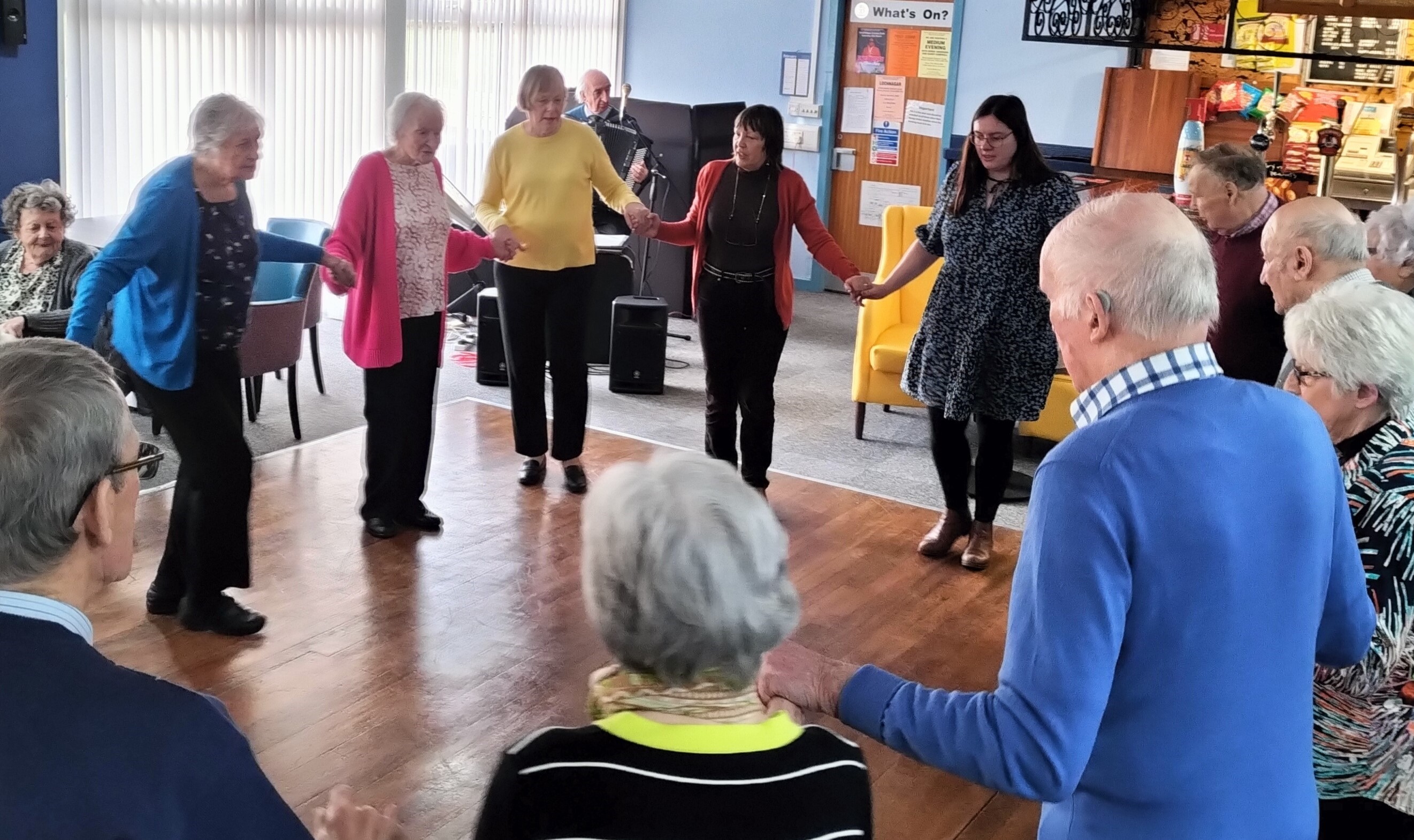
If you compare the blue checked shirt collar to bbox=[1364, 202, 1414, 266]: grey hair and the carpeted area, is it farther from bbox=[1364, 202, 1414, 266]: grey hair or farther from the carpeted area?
the carpeted area

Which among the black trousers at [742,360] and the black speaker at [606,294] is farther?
the black speaker at [606,294]

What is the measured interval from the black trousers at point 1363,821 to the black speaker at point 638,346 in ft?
16.6

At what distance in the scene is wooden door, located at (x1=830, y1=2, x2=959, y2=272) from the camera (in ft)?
32.7

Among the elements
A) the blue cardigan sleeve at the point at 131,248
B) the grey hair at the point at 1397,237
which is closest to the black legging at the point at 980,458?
the grey hair at the point at 1397,237

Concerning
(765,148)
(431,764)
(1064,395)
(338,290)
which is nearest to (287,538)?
(338,290)

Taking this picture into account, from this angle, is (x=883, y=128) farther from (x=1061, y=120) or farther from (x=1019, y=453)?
(x=1019, y=453)

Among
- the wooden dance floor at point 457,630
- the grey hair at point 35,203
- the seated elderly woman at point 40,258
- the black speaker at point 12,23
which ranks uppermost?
the black speaker at point 12,23

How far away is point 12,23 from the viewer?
6199 millimetres

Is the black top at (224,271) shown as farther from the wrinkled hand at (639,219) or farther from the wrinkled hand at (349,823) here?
the wrinkled hand at (349,823)

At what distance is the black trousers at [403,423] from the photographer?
4.62 meters

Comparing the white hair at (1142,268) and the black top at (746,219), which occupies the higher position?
the white hair at (1142,268)

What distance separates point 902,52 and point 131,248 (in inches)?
296

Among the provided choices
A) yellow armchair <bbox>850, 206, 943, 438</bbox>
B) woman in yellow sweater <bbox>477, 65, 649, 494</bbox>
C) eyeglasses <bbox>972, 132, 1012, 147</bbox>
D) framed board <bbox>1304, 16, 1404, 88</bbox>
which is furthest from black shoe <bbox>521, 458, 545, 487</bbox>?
framed board <bbox>1304, 16, 1404, 88</bbox>

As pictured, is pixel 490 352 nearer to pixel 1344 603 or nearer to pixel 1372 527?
pixel 1372 527
